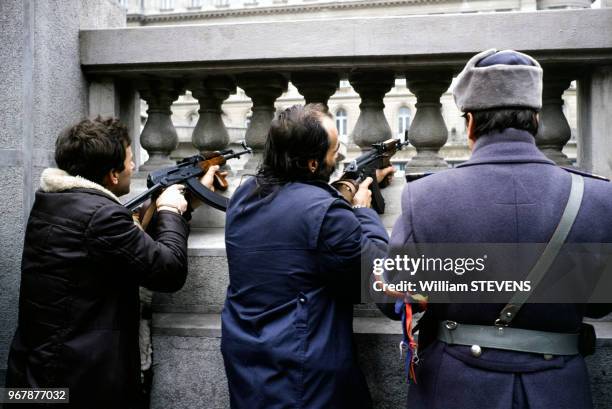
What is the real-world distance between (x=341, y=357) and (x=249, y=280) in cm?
46

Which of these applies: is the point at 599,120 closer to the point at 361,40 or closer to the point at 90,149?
the point at 361,40

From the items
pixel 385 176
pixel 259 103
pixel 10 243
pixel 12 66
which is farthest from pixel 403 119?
pixel 10 243

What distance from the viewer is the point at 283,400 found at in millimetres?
2086

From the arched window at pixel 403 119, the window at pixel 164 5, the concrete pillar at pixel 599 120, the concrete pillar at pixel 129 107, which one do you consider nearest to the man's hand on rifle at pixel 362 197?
the concrete pillar at pixel 599 120

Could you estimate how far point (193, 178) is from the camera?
3154mm

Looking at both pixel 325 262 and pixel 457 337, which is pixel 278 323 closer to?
pixel 325 262

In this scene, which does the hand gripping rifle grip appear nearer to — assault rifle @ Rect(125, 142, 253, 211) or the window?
assault rifle @ Rect(125, 142, 253, 211)

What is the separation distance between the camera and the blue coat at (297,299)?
2.09 meters

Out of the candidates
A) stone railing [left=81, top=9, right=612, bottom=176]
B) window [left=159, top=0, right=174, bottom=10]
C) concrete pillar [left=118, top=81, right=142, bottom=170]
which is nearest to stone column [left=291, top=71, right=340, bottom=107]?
stone railing [left=81, top=9, right=612, bottom=176]

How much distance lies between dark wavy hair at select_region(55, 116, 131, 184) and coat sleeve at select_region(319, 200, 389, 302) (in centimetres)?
107

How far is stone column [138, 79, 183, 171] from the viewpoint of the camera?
12.3 feet

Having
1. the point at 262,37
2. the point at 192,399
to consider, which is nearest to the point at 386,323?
the point at 192,399

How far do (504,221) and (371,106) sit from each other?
5.88 feet

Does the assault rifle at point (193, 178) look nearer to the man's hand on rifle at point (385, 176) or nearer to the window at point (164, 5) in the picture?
the man's hand on rifle at point (385, 176)
